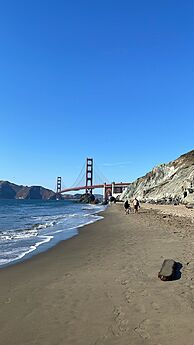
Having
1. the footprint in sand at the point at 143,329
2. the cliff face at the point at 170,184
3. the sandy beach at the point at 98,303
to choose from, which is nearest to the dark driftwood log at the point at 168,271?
the sandy beach at the point at 98,303

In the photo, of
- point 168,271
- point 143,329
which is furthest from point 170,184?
point 143,329

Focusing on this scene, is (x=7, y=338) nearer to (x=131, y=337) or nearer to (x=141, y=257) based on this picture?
(x=131, y=337)

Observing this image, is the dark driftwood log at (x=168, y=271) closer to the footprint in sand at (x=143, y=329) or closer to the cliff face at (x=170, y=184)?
the footprint in sand at (x=143, y=329)

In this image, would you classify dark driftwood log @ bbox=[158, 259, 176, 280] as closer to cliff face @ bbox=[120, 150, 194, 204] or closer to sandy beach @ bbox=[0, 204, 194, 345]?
sandy beach @ bbox=[0, 204, 194, 345]

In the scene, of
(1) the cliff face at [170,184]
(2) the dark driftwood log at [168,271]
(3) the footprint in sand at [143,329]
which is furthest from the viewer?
(1) the cliff face at [170,184]

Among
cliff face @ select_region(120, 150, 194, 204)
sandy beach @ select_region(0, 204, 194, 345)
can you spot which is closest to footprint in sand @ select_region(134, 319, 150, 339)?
sandy beach @ select_region(0, 204, 194, 345)

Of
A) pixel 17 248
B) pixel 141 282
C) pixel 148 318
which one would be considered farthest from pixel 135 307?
pixel 17 248

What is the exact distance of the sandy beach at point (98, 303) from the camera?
4.00 meters

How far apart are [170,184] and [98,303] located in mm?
59570

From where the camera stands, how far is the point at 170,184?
206 feet

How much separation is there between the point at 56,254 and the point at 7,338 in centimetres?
661

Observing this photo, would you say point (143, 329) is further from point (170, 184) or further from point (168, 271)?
point (170, 184)

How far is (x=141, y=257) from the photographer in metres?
8.68

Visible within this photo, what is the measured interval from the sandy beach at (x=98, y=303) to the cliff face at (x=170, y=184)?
116 feet
